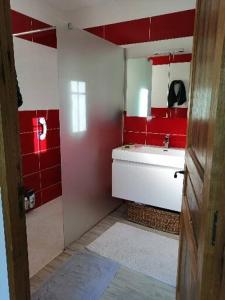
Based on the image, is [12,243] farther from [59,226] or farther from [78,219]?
[59,226]

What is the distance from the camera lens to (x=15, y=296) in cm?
96

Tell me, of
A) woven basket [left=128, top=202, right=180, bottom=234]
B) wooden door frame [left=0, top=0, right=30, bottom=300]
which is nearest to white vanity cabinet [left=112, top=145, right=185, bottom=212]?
woven basket [left=128, top=202, right=180, bottom=234]

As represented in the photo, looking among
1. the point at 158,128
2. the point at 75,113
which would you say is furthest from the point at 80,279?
the point at 158,128

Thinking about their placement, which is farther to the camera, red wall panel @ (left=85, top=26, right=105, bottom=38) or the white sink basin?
red wall panel @ (left=85, top=26, right=105, bottom=38)

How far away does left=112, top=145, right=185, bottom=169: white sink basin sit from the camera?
229 cm

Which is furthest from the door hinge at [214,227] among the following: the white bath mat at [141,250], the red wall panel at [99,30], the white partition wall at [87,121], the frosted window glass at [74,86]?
the red wall panel at [99,30]

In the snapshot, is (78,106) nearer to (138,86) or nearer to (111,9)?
(138,86)

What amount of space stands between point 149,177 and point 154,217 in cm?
49

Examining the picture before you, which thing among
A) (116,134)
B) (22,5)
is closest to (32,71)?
(22,5)

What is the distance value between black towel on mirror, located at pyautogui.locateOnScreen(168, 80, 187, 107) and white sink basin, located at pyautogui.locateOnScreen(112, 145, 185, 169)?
55 cm

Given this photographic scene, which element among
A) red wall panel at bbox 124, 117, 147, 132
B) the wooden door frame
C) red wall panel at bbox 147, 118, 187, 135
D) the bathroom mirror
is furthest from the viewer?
red wall panel at bbox 124, 117, 147, 132

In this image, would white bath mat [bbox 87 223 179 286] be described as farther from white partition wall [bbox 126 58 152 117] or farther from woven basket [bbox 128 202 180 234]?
white partition wall [bbox 126 58 152 117]

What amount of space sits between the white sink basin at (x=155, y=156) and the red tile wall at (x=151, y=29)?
4.15 ft

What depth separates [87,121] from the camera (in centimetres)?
237
